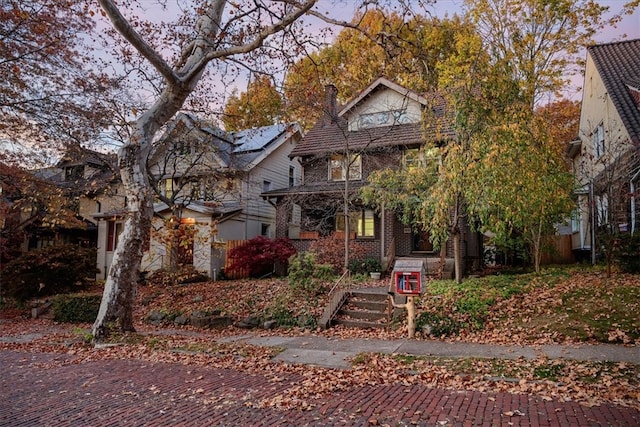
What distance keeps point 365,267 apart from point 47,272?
1327cm

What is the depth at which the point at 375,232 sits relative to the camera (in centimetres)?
1933

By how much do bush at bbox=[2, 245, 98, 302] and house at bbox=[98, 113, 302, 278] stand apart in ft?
9.35

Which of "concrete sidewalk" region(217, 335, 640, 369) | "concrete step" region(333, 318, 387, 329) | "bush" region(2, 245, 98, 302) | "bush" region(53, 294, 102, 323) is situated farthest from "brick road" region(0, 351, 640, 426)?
"bush" region(2, 245, 98, 302)

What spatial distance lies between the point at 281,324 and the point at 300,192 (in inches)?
331

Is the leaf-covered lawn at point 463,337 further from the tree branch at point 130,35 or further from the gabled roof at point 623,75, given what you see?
the tree branch at point 130,35

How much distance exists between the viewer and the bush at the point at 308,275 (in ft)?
42.1

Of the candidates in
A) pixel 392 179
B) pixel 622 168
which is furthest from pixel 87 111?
pixel 622 168

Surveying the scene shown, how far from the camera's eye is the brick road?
4410mm

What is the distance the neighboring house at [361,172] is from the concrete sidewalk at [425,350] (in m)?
8.64

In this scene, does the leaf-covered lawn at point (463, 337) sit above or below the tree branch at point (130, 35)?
below

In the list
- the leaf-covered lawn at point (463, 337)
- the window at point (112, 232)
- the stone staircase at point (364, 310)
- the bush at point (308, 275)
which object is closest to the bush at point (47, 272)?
the leaf-covered lawn at point (463, 337)

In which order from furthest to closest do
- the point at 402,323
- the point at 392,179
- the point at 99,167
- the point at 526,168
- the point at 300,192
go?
the point at 99,167 < the point at 300,192 < the point at 392,179 < the point at 526,168 < the point at 402,323

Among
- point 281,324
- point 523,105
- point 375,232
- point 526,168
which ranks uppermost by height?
point 523,105

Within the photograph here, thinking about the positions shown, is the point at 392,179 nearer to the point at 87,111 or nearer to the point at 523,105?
the point at 523,105
